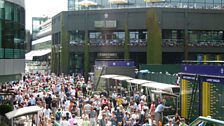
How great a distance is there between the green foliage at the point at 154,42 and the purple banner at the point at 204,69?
34.3 m

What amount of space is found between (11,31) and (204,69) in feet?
31.9

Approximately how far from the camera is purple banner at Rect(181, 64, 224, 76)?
1928 cm

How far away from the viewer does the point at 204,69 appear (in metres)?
20.7

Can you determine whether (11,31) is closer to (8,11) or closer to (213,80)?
(8,11)

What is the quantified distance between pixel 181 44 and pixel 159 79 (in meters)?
23.8

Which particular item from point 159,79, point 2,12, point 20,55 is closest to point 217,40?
point 159,79

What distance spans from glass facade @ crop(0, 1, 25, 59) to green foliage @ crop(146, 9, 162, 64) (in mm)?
33389

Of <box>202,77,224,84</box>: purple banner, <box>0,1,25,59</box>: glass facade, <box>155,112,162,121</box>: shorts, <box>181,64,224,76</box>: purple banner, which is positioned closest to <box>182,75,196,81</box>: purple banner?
<box>181,64,224,76</box>: purple banner

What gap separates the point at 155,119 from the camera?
70.9ft

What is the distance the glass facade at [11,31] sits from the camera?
2120cm

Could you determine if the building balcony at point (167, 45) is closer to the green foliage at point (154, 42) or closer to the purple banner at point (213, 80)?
the green foliage at point (154, 42)

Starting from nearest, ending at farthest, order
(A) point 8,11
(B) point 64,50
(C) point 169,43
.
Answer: (A) point 8,11
(C) point 169,43
(B) point 64,50

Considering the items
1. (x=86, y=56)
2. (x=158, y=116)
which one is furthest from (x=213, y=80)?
(x=86, y=56)

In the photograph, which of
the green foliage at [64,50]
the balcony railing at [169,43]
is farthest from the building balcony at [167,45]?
the green foliage at [64,50]
